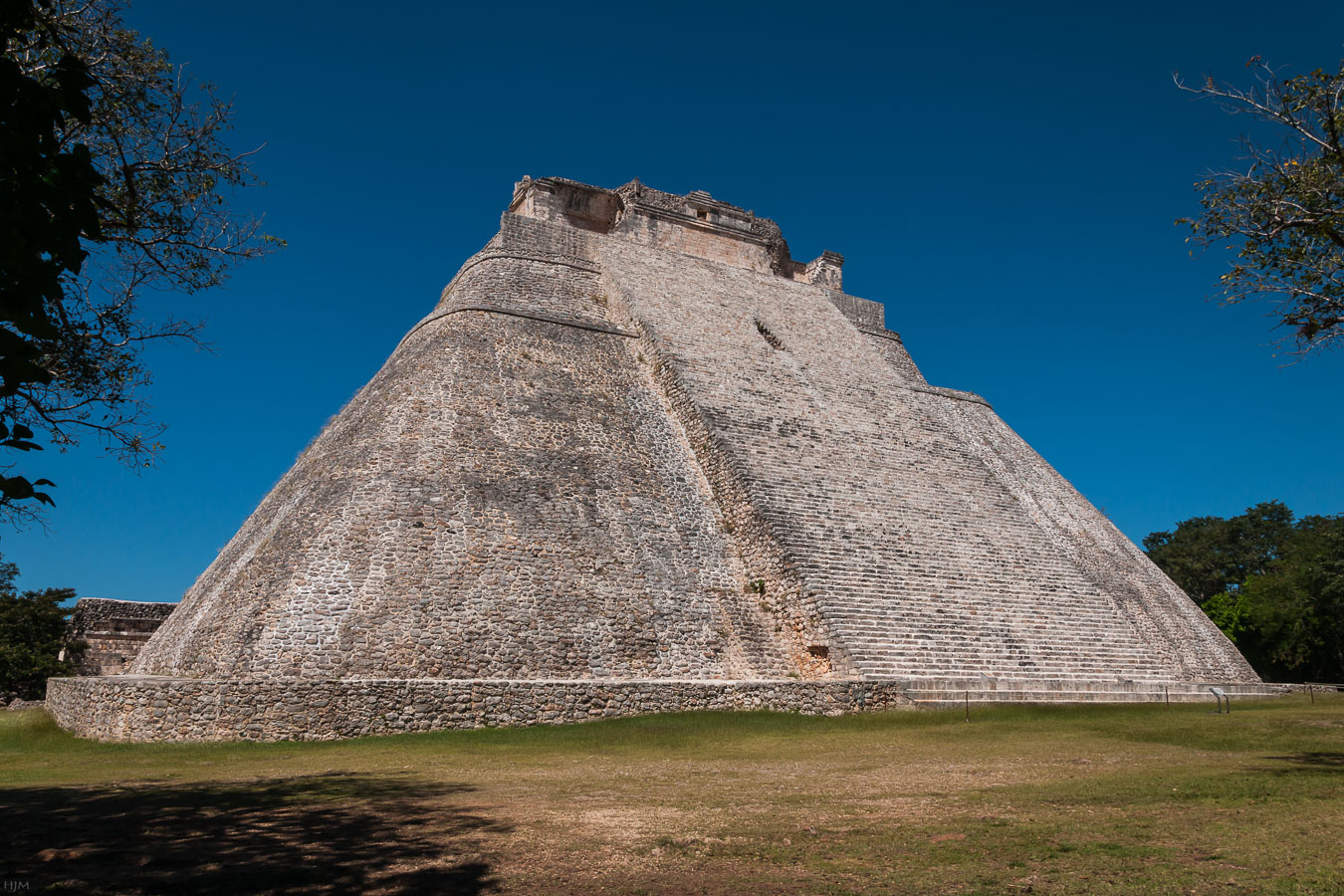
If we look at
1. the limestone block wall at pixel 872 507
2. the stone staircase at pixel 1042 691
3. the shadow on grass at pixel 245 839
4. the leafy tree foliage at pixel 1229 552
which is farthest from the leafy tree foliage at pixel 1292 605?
the shadow on grass at pixel 245 839

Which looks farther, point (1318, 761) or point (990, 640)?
point (990, 640)

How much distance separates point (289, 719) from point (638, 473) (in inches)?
245

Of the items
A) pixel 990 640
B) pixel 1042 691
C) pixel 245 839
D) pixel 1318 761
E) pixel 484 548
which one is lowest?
pixel 245 839

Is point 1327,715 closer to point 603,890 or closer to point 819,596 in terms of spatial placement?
point 819,596

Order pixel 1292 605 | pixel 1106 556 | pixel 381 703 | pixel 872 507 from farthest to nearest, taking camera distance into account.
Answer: pixel 1292 605
pixel 1106 556
pixel 872 507
pixel 381 703

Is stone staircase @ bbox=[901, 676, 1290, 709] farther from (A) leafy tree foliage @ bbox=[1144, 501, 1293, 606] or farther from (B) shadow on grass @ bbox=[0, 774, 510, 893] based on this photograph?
(A) leafy tree foliage @ bbox=[1144, 501, 1293, 606]

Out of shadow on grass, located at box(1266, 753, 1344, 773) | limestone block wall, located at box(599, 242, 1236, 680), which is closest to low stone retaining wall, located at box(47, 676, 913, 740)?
limestone block wall, located at box(599, 242, 1236, 680)

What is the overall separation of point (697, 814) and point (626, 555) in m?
7.20

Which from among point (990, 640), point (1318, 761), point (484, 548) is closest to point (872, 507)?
point (990, 640)

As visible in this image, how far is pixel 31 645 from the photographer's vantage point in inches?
675

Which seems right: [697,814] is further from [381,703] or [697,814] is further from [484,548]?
[484,548]

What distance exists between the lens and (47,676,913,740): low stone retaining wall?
895 centimetres

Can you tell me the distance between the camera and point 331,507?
38.1 feet

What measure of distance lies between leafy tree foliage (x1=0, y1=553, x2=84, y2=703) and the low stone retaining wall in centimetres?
732
